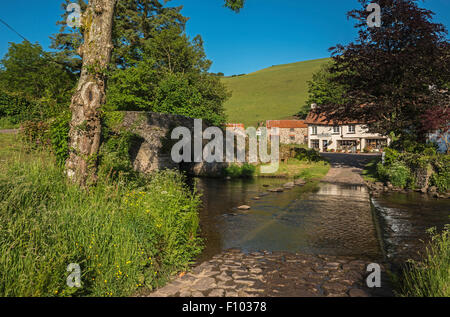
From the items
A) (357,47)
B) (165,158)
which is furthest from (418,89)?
(165,158)

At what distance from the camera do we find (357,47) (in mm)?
19828

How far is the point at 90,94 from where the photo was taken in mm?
7559

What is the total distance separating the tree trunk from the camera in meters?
7.41

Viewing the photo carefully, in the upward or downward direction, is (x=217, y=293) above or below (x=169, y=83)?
below

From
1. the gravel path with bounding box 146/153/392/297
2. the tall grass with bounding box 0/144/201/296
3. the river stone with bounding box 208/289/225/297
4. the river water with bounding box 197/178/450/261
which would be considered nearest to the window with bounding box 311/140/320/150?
the river water with bounding box 197/178/450/261

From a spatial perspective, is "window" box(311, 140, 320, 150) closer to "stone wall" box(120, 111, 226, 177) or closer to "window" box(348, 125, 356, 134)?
"window" box(348, 125, 356, 134)

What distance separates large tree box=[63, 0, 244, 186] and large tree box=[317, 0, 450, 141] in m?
16.7

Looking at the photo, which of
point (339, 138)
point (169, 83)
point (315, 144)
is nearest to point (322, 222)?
point (169, 83)

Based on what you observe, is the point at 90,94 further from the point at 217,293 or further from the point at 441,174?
the point at 441,174

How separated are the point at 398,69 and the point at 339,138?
3812 cm

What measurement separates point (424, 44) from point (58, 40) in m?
38.3

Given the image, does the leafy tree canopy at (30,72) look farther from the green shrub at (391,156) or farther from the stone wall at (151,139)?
the green shrub at (391,156)
